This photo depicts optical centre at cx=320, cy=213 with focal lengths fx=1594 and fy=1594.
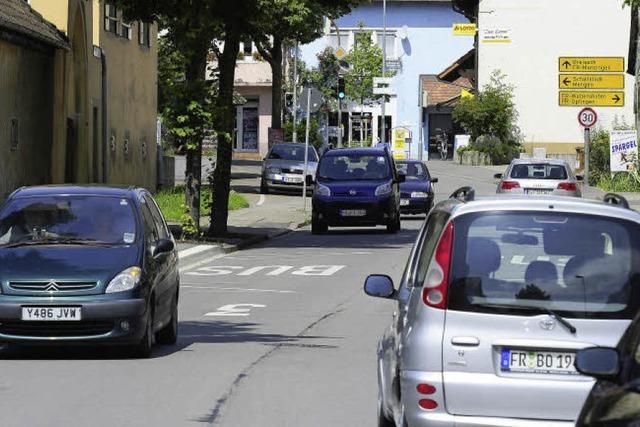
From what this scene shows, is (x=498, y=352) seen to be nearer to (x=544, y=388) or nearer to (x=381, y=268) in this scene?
(x=544, y=388)

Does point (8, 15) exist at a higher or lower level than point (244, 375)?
higher

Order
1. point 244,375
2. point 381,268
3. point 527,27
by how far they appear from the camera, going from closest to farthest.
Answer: point 244,375, point 381,268, point 527,27

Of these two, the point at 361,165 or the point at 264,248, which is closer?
the point at 264,248

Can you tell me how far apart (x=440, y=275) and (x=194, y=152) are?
893 inches

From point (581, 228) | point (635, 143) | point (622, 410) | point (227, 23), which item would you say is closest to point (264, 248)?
point (227, 23)

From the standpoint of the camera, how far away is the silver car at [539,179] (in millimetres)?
35250

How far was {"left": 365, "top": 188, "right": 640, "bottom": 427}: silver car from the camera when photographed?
7.88 metres

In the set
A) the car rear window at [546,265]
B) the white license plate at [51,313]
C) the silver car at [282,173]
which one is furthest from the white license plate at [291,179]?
the car rear window at [546,265]

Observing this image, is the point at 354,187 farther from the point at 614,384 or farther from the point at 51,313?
the point at 614,384

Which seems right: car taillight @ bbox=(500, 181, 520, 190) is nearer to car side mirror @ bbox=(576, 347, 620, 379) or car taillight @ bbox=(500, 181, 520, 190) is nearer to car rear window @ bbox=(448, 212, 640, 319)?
car rear window @ bbox=(448, 212, 640, 319)

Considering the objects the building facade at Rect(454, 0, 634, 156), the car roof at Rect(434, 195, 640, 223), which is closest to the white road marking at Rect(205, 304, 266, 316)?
the car roof at Rect(434, 195, 640, 223)

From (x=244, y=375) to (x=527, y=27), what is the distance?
64.1m

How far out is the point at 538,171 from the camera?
36156mm

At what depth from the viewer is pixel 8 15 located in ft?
109
